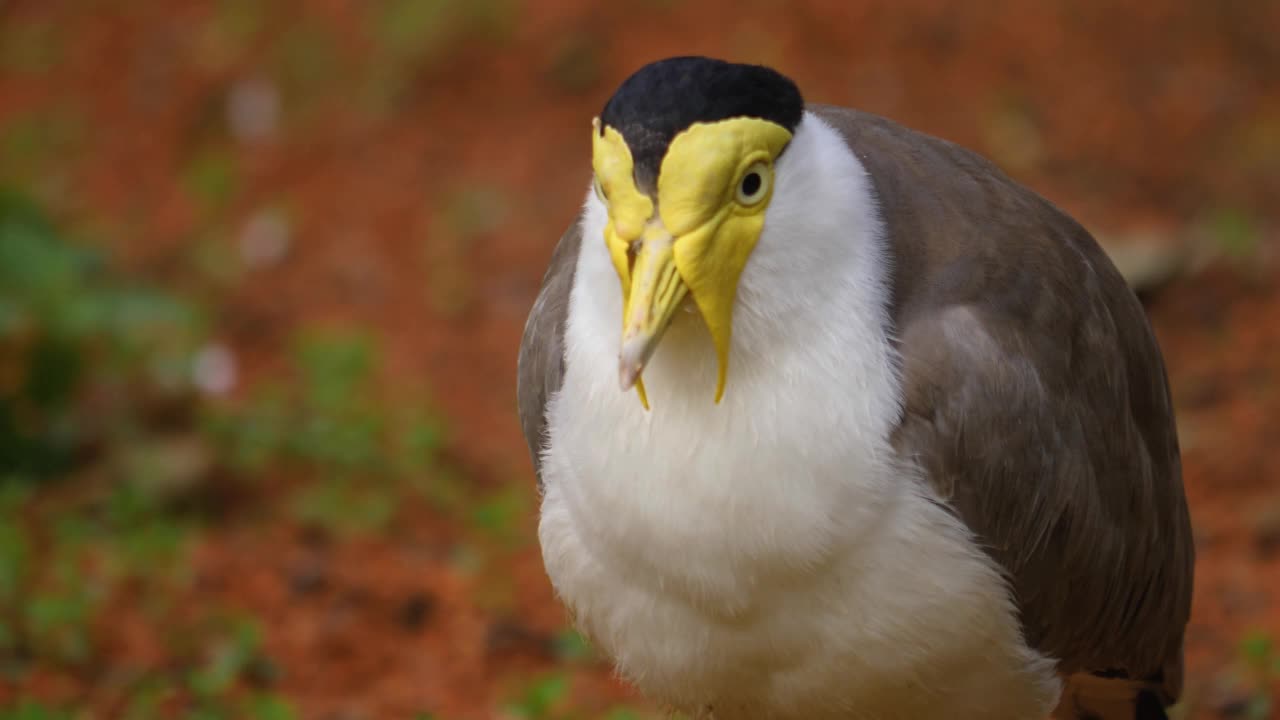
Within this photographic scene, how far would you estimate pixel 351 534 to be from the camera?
5.59 m

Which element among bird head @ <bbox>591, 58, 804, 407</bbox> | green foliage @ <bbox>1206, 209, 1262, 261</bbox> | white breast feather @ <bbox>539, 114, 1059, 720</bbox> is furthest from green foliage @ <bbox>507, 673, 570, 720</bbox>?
green foliage @ <bbox>1206, 209, 1262, 261</bbox>

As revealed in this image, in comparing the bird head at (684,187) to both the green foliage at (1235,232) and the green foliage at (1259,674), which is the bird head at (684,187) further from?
the green foliage at (1235,232)

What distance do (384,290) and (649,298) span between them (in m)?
5.14

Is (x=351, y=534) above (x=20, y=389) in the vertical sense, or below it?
below

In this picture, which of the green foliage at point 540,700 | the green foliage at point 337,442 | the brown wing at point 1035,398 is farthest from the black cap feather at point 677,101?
the green foliage at point 337,442

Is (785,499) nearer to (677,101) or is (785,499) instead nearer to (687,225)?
(687,225)

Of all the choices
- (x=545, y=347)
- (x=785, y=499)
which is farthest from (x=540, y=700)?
(x=785, y=499)

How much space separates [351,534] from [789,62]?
149 inches

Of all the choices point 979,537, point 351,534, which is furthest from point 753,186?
point 351,534

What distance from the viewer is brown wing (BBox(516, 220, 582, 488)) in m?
3.34

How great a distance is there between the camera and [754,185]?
2764 millimetres

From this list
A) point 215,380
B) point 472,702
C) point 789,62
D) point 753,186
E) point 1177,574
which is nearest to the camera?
point 753,186

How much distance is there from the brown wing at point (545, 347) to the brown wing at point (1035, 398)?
642 millimetres

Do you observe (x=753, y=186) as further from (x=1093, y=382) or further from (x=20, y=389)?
(x=20, y=389)
